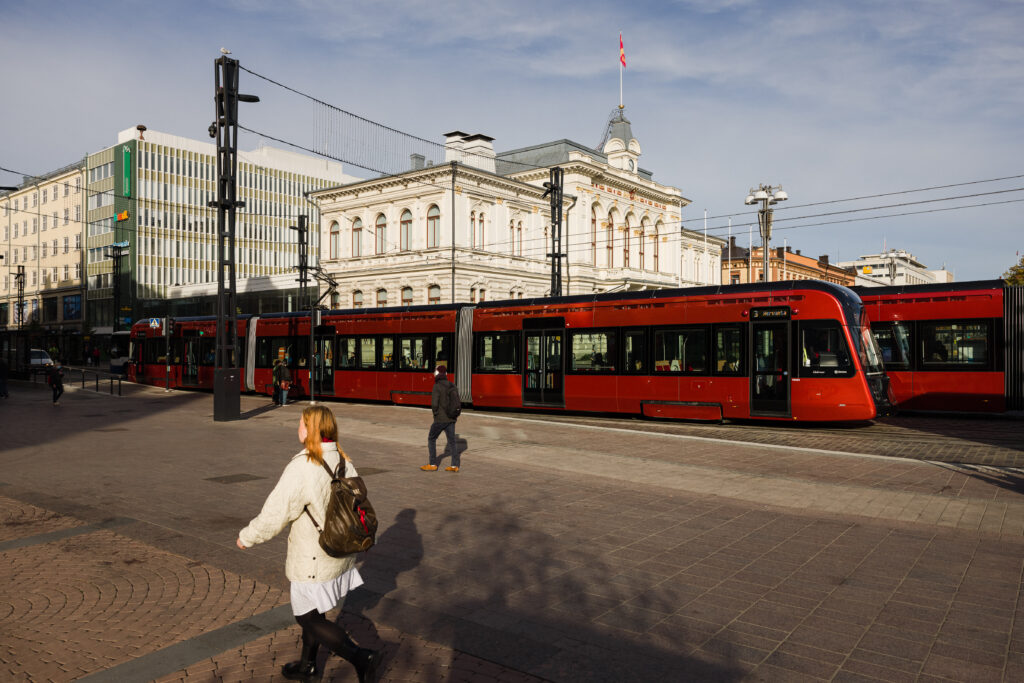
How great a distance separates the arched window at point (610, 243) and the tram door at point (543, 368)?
38517mm

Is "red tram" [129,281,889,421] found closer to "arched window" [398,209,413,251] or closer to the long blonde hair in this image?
the long blonde hair

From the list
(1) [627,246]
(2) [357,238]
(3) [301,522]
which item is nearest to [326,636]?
(3) [301,522]

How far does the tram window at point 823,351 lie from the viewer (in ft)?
51.1

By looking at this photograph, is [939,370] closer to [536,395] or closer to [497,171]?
[536,395]

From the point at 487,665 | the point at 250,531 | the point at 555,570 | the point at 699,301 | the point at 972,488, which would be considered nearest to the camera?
the point at 250,531

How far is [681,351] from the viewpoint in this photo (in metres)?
17.8

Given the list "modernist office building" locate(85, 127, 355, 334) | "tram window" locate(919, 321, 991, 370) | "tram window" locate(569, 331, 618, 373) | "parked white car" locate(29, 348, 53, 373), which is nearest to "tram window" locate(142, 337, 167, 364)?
"parked white car" locate(29, 348, 53, 373)

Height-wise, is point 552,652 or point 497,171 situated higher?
point 497,171

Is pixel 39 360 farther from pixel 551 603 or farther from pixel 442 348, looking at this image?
pixel 551 603

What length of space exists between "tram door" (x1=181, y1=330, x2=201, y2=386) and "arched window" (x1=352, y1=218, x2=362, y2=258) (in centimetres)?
2202

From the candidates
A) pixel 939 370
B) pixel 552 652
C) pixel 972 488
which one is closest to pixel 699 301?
pixel 939 370

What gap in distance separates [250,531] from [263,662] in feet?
3.48

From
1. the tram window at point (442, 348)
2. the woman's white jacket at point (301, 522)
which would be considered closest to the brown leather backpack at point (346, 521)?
the woman's white jacket at point (301, 522)

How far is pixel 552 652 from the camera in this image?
4723 millimetres
